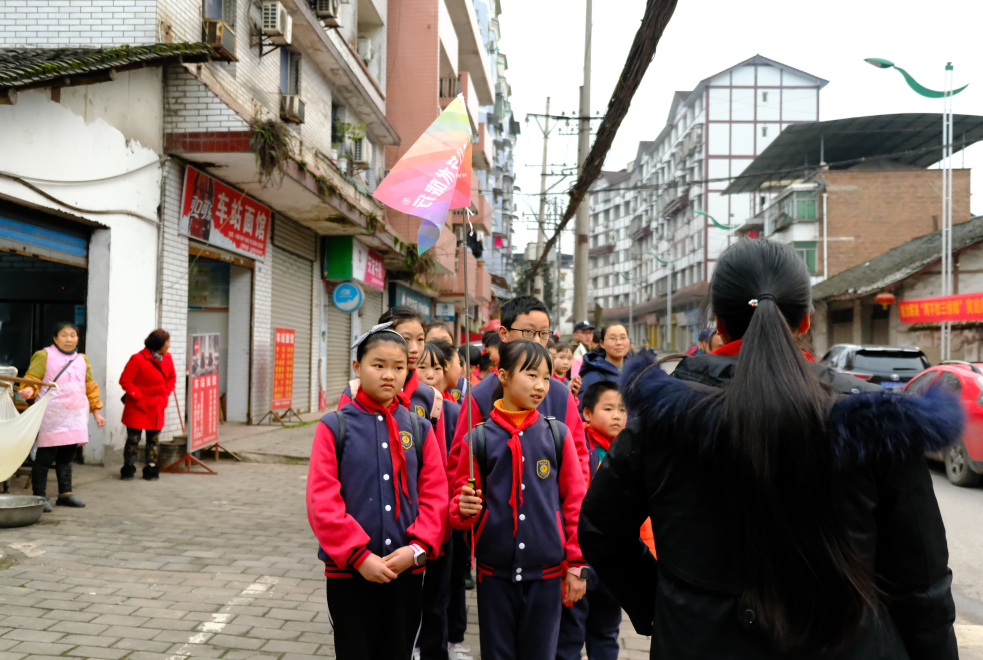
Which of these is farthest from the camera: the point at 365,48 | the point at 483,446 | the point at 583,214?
the point at 365,48

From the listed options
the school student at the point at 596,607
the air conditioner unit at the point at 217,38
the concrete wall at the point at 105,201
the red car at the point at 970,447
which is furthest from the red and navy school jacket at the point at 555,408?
the air conditioner unit at the point at 217,38

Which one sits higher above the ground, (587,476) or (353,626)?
(587,476)

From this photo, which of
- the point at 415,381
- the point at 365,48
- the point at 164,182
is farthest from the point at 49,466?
the point at 365,48

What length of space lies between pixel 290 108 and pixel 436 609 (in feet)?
36.6

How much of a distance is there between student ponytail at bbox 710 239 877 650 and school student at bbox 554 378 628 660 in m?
1.39

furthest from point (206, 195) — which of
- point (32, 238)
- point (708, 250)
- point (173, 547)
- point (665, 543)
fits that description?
point (708, 250)

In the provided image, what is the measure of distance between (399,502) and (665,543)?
58.7 inches

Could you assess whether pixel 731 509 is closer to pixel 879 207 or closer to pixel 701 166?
pixel 879 207

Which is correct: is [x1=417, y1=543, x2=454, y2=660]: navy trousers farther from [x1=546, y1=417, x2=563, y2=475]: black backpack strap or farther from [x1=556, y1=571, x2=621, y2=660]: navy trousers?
[x1=546, y1=417, x2=563, y2=475]: black backpack strap

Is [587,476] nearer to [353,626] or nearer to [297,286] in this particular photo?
[353,626]

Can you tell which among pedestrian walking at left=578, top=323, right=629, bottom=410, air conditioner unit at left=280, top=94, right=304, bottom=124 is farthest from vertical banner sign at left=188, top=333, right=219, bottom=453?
pedestrian walking at left=578, top=323, right=629, bottom=410

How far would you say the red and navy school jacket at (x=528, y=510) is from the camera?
2.93 m

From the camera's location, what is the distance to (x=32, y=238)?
295 inches

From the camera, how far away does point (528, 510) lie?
298cm
